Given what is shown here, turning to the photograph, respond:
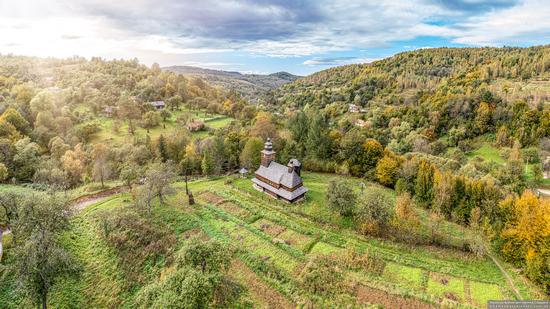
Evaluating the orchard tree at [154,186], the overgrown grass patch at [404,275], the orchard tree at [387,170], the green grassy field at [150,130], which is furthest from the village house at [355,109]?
the orchard tree at [154,186]

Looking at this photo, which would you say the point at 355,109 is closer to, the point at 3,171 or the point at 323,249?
the point at 323,249

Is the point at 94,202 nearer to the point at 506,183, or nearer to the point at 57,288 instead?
the point at 57,288

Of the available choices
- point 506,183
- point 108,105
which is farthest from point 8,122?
point 506,183

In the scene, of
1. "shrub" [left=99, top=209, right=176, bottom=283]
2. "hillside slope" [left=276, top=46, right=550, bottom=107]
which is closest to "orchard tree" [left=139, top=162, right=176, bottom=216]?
"shrub" [left=99, top=209, right=176, bottom=283]

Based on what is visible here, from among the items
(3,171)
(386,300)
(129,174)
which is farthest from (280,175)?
(3,171)

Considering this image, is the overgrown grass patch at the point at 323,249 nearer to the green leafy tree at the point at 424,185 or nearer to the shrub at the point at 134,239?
the shrub at the point at 134,239

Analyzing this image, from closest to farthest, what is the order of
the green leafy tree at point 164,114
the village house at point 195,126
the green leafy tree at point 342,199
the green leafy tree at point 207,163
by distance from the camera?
1. the green leafy tree at point 342,199
2. the green leafy tree at point 207,163
3. the village house at point 195,126
4. the green leafy tree at point 164,114
